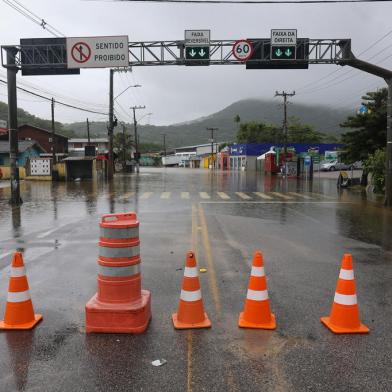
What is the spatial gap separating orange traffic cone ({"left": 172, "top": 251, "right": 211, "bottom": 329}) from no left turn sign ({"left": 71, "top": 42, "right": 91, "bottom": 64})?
1539 cm

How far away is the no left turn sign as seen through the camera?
1800cm

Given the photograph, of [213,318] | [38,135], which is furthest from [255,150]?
[213,318]

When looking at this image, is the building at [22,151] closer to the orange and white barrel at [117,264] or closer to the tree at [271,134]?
the orange and white barrel at [117,264]

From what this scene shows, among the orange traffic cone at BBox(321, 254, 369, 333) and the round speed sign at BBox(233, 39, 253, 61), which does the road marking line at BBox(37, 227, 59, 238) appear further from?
the round speed sign at BBox(233, 39, 253, 61)

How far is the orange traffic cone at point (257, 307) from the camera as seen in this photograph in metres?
4.71

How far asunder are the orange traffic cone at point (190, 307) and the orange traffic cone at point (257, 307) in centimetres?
43

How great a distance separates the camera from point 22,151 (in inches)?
1893

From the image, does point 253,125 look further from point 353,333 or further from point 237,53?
point 353,333

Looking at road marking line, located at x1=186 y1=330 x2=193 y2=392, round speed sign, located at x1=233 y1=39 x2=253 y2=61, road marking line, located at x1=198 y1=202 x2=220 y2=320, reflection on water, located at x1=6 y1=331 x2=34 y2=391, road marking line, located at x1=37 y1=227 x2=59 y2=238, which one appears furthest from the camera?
round speed sign, located at x1=233 y1=39 x2=253 y2=61

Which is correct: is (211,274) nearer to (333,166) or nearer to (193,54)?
(193,54)

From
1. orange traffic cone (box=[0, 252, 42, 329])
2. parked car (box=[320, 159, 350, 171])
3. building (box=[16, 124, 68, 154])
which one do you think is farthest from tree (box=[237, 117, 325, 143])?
orange traffic cone (box=[0, 252, 42, 329])

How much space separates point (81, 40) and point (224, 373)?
17129 millimetres

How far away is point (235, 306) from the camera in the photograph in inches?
210

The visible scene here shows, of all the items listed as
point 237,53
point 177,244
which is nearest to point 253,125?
point 237,53
